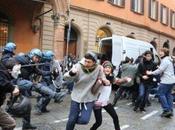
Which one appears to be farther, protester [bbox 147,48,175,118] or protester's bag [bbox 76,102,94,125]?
protester [bbox 147,48,175,118]

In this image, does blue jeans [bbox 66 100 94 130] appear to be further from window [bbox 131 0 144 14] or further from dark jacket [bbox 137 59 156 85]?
window [bbox 131 0 144 14]

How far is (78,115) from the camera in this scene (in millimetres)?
7375

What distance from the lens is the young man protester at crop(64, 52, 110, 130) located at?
7.33 metres

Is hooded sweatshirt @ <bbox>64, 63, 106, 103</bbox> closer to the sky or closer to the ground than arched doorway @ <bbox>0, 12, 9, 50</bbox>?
closer to the ground

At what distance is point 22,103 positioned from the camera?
7949mm

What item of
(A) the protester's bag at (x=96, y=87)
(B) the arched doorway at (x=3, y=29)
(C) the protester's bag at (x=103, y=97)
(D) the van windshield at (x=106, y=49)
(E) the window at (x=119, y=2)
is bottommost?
(C) the protester's bag at (x=103, y=97)

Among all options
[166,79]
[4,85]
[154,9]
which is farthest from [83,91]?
[154,9]

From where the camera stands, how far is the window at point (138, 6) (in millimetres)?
32969

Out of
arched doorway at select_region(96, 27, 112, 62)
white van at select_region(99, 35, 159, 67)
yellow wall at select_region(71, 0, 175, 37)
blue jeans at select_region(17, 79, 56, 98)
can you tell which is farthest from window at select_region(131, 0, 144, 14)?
blue jeans at select_region(17, 79, 56, 98)

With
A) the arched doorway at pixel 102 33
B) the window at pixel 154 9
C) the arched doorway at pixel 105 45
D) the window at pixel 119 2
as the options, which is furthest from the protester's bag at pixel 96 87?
the window at pixel 154 9

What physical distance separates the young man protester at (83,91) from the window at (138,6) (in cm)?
2570

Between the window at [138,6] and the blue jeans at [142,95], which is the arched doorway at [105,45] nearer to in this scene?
the window at [138,6]

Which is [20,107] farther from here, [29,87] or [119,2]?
[119,2]

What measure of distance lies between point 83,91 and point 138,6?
1076 inches
